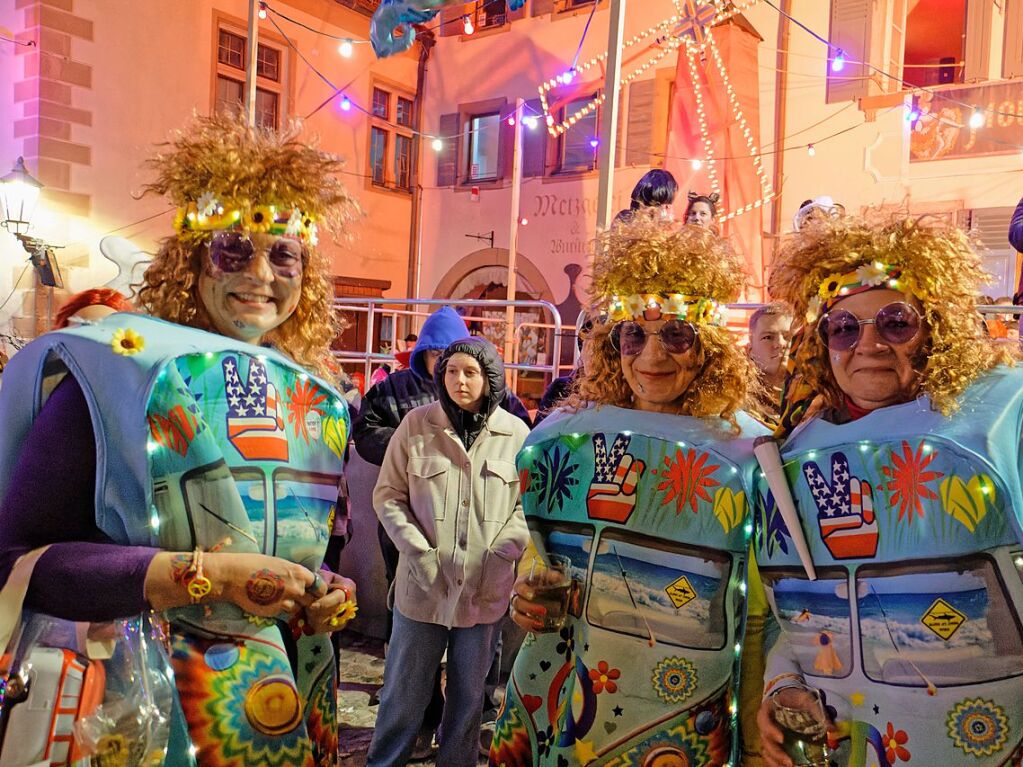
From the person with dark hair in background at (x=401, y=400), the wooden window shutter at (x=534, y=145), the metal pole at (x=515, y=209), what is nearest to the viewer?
the person with dark hair in background at (x=401, y=400)

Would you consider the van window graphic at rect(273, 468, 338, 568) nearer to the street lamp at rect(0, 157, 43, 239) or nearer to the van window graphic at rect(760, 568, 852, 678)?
the van window graphic at rect(760, 568, 852, 678)

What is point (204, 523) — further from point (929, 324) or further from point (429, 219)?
point (429, 219)

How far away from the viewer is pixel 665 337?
2195 mm

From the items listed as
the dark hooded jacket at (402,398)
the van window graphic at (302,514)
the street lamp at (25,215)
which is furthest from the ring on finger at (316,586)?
the street lamp at (25,215)

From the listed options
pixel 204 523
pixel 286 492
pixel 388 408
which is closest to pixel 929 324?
pixel 286 492

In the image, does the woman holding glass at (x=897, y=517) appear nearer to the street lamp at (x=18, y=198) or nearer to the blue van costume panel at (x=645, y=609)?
the blue van costume panel at (x=645, y=609)

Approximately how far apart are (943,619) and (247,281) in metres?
1.57

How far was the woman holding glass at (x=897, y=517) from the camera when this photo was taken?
1.58 metres

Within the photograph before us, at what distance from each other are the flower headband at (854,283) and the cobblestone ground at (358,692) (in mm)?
2652

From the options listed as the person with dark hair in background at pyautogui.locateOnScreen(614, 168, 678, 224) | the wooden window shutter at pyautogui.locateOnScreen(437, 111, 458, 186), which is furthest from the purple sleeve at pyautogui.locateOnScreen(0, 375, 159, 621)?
the wooden window shutter at pyautogui.locateOnScreen(437, 111, 458, 186)

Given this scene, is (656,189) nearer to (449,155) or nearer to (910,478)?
(910,478)

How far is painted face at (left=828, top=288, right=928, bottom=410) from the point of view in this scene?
69.6 inches

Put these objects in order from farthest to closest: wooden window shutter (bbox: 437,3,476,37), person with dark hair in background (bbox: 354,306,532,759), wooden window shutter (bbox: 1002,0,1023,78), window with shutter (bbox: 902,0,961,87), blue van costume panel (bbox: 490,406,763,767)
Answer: wooden window shutter (bbox: 437,3,476,37) < window with shutter (bbox: 902,0,961,87) < wooden window shutter (bbox: 1002,0,1023,78) < person with dark hair in background (bbox: 354,306,532,759) < blue van costume panel (bbox: 490,406,763,767)

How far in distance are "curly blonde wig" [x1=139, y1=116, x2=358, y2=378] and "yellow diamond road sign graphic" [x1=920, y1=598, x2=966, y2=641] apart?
4.58 feet
